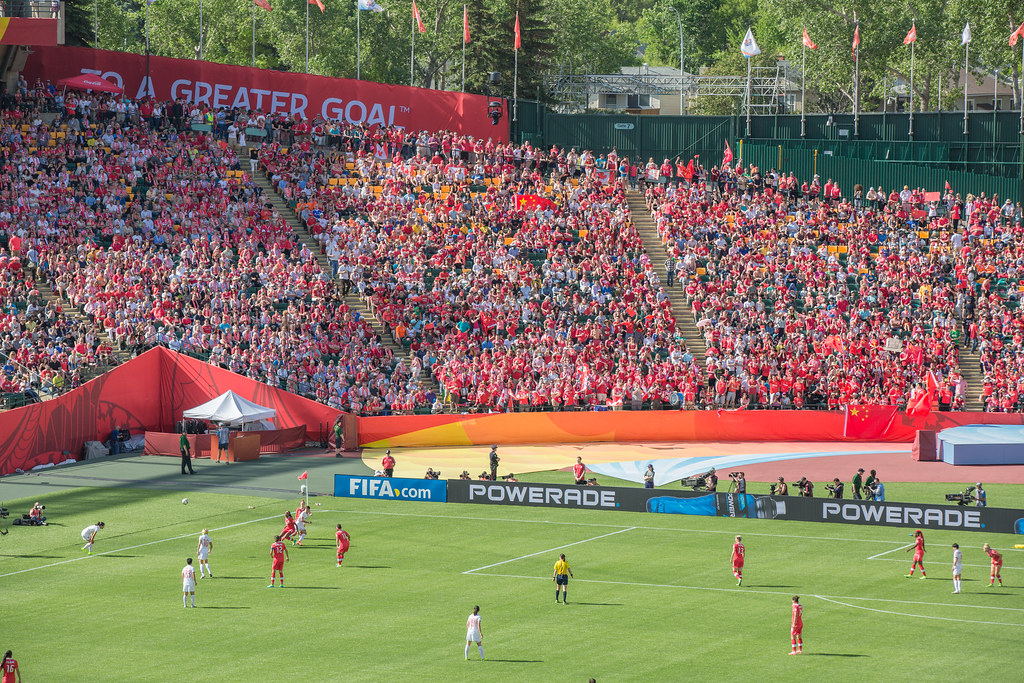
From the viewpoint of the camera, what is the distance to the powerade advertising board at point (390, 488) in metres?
45.4

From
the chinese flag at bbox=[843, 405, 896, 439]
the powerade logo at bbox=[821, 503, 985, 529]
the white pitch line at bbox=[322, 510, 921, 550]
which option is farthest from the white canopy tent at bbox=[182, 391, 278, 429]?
the chinese flag at bbox=[843, 405, 896, 439]

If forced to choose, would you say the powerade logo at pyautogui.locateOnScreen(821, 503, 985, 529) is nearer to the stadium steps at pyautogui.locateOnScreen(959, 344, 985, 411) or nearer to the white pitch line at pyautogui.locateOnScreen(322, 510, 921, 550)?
the white pitch line at pyautogui.locateOnScreen(322, 510, 921, 550)

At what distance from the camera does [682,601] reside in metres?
32.7

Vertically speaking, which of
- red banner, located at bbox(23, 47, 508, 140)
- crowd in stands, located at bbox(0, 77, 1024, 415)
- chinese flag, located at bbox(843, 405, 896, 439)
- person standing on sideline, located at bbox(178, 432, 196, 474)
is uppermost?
red banner, located at bbox(23, 47, 508, 140)

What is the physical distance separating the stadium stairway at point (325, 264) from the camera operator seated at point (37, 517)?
18.4 m

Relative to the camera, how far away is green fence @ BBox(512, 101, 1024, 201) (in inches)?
2800

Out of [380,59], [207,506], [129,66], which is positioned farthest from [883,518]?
[380,59]

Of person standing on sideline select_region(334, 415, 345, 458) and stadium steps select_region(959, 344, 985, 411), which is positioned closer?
person standing on sideline select_region(334, 415, 345, 458)

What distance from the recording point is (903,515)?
40375mm

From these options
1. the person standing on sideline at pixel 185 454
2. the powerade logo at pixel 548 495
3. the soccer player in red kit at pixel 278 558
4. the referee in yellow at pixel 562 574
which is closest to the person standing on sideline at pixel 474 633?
the referee in yellow at pixel 562 574

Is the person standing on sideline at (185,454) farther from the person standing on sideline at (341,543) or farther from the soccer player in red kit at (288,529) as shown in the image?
the person standing on sideline at (341,543)

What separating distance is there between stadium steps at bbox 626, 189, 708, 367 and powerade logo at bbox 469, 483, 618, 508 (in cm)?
1553

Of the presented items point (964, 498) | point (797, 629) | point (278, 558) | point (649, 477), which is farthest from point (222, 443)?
point (797, 629)

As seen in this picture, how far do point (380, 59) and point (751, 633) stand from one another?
79.9 meters
